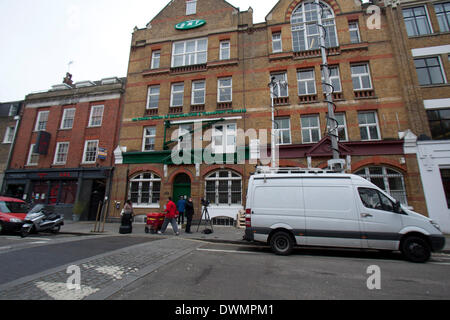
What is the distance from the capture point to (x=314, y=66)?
14289mm

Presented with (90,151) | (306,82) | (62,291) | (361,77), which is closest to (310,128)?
(306,82)

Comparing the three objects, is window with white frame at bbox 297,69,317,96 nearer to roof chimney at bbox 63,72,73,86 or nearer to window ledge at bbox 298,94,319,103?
window ledge at bbox 298,94,319,103

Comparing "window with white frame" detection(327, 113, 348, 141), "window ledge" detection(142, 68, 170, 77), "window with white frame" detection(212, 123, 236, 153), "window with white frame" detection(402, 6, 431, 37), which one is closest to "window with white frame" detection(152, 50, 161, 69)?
"window ledge" detection(142, 68, 170, 77)

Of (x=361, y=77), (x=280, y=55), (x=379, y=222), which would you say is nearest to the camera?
(x=379, y=222)

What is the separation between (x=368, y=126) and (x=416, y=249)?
30.5 ft

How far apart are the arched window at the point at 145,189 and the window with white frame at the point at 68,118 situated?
913 cm

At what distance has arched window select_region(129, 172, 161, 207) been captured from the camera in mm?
14617

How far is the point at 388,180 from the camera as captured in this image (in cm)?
1201

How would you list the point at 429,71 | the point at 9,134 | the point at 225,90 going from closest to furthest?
the point at 429,71 < the point at 225,90 < the point at 9,134

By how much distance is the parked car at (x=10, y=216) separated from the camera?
377 inches

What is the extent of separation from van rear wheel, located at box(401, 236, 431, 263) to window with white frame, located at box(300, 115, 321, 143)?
8230mm

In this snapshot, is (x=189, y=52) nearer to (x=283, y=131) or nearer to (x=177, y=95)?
(x=177, y=95)

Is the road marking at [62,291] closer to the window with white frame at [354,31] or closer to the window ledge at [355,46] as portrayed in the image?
the window ledge at [355,46]

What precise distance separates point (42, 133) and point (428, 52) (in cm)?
2928
